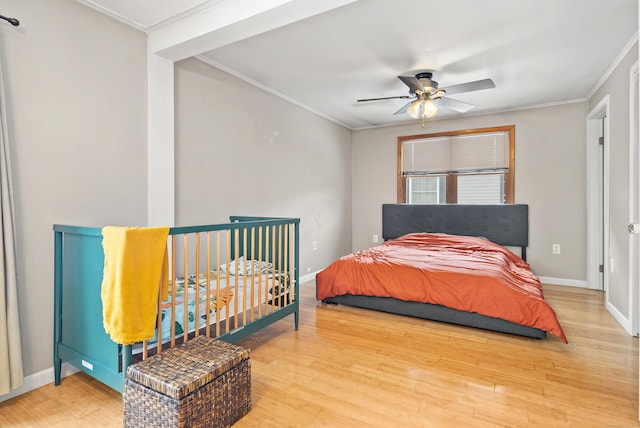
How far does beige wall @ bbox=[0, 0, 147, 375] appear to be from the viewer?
189cm

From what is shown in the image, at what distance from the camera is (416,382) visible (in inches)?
78.0

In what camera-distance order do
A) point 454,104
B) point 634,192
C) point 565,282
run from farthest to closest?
point 565,282 < point 454,104 < point 634,192

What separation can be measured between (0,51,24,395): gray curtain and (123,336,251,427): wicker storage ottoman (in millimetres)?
754

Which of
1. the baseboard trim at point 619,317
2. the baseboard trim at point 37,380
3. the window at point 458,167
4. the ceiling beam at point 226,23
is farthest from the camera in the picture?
the window at point 458,167

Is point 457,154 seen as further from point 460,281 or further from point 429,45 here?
point 460,281

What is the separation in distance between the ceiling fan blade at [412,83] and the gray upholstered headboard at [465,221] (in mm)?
2179

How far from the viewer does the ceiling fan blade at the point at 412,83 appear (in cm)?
295

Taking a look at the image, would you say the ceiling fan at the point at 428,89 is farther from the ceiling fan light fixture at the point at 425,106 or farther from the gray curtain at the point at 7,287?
the gray curtain at the point at 7,287

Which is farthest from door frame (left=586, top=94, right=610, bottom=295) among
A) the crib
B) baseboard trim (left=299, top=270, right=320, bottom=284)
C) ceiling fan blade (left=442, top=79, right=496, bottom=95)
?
the crib

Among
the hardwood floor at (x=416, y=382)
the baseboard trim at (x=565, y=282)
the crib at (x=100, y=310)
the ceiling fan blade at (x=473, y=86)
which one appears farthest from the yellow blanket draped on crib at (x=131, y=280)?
the baseboard trim at (x=565, y=282)

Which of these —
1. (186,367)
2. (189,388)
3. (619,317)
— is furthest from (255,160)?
(619,317)

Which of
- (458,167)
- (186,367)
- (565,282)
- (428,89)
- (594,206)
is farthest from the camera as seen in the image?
(458,167)

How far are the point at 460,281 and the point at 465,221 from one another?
2095 millimetres

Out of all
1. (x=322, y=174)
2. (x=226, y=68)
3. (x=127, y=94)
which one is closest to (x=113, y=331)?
(x=127, y=94)
